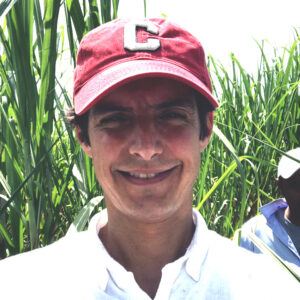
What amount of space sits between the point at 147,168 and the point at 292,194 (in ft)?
5.40

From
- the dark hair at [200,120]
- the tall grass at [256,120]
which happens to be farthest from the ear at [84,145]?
the tall grass at [256,120]

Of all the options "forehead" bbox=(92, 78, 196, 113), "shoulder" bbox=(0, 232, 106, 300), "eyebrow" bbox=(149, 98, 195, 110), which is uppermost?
"forehead" bbox=(92, 78, 196, 113)

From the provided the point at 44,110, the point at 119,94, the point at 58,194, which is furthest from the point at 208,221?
the point at 119,94

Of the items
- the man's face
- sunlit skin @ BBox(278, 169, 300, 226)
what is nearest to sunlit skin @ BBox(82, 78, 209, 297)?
the man's face

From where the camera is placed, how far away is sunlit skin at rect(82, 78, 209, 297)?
1.01 meters

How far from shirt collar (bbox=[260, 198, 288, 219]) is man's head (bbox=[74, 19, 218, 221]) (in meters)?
1.29

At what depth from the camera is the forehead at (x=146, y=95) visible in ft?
3.47

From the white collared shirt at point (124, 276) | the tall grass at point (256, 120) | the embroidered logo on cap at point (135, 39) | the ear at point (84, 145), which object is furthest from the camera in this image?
the tall grass at point (256, 120)

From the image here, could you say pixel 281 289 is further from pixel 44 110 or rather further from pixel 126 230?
pixel 44 110

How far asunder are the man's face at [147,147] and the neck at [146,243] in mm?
29

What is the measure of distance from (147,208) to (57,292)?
21 cm

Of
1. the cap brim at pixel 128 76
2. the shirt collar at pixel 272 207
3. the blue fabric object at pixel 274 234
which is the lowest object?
the blue fabric object at pixel 274 234

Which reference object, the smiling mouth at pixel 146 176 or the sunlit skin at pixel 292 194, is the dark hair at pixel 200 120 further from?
the sunlit skin at pixel 292 194

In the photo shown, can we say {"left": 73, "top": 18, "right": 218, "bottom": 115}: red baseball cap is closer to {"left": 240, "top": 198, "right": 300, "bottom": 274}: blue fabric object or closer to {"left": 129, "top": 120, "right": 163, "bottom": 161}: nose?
{"left": 129, "top": 120, "right": 163, "bottom": 161}: nose
